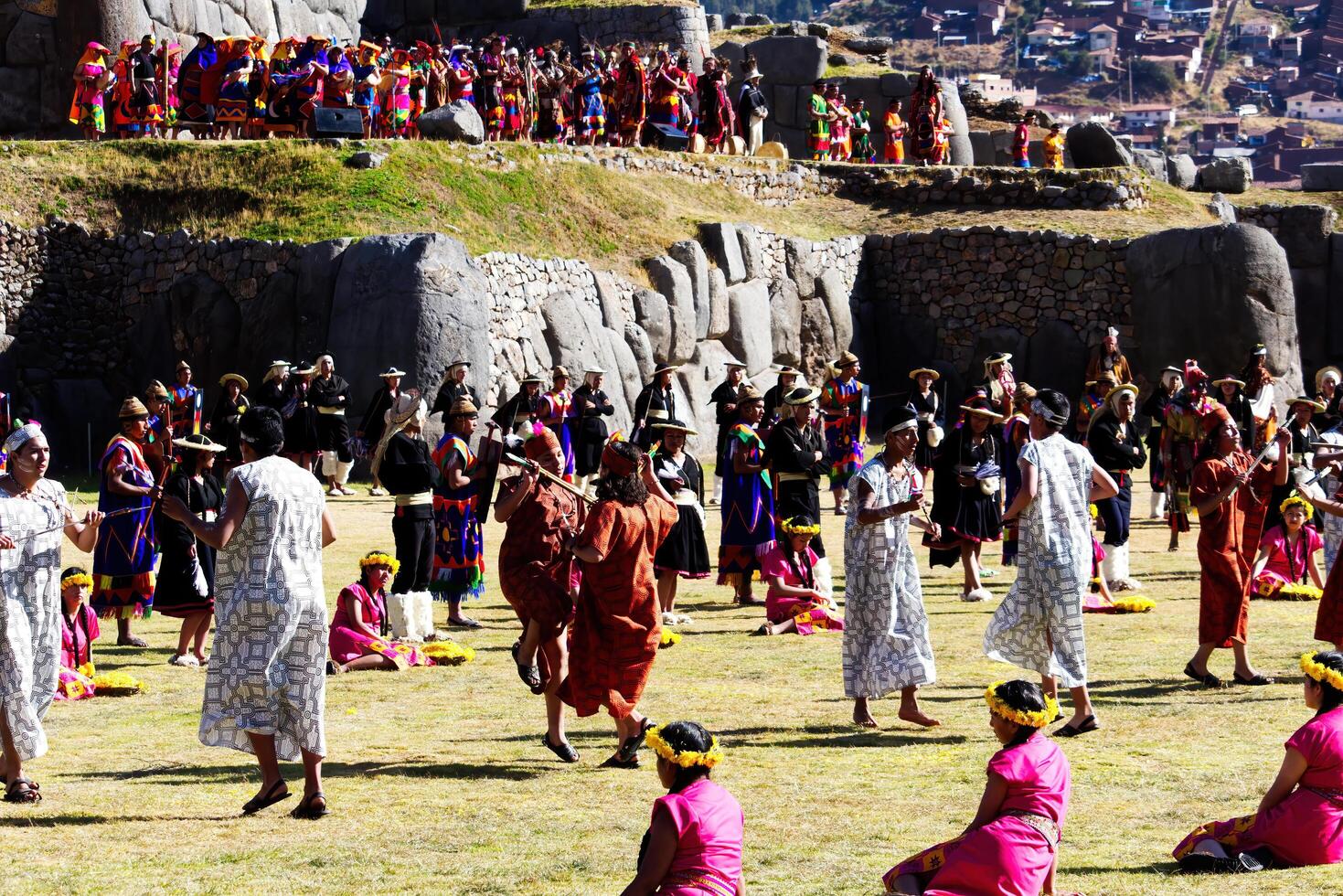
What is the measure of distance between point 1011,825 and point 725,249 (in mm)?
22917

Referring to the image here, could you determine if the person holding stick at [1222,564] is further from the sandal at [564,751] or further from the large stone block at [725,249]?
the large stone block at [725,249]

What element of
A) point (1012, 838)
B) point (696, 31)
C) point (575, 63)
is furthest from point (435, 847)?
point (696, 31)

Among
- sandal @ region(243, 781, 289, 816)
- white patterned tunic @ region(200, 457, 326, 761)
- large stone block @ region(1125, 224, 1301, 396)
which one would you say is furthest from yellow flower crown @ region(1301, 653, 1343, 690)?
large stone block @ region(1125, 224, 1301, 396)

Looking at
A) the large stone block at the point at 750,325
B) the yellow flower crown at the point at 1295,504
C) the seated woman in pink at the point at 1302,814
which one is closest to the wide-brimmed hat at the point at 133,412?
the seated woman in pink at the point at 1302,814

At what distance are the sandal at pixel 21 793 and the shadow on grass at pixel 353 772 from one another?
56cm

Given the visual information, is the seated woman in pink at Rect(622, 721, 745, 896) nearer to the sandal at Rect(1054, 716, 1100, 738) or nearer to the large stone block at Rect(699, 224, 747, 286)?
the sandal at Rect(1054, 716, 1100, 738)

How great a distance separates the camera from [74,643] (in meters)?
11.0

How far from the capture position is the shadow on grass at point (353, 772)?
877cm

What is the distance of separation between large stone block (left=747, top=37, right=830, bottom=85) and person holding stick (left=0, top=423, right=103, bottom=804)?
3371 cm


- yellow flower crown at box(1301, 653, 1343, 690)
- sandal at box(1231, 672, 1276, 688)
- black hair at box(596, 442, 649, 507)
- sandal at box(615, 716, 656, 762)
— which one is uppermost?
black hair at box(596, 442, 649, 507)

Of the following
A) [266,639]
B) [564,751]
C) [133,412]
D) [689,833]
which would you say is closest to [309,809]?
[266,639]

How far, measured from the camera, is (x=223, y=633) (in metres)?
7.86

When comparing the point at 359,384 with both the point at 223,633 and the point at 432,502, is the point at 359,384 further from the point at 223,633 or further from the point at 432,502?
the point at 223,633

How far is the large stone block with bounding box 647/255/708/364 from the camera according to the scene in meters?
27.2
